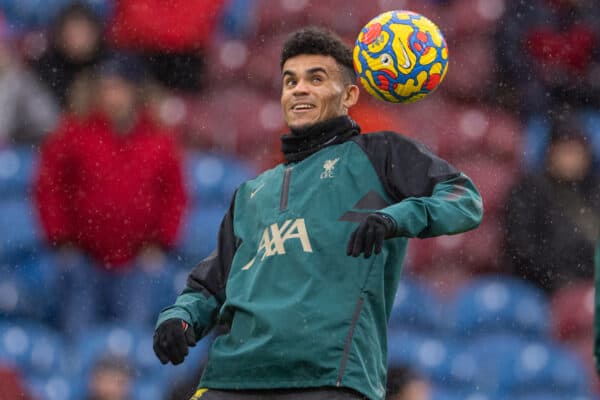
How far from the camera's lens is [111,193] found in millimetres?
7059

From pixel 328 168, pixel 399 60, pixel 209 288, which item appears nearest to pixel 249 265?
pixel 209 288

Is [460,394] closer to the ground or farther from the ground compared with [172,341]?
closer to the ground

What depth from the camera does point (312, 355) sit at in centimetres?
371

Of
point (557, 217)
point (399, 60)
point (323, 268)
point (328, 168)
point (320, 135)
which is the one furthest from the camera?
point (557, 217)

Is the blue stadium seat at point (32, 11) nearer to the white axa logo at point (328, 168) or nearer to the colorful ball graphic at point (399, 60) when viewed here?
the colorful ball graphic at point (399, 60)

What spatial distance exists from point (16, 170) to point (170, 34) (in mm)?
1251

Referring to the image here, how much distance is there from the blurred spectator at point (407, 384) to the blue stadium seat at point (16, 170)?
2.45m

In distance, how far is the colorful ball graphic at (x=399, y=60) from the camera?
14.2ft

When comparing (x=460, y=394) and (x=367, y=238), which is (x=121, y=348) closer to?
(x=460, y=394)

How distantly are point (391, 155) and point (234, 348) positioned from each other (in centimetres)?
85

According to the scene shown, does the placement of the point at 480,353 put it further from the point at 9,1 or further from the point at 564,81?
the point at 9,1

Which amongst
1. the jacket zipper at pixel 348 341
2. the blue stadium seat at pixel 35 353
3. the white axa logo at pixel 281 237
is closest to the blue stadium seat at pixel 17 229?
the blue stadium seat at pixel 35 353

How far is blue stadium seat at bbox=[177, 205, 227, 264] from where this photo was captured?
6957 mm

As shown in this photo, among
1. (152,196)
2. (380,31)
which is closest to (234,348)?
(380,31)
